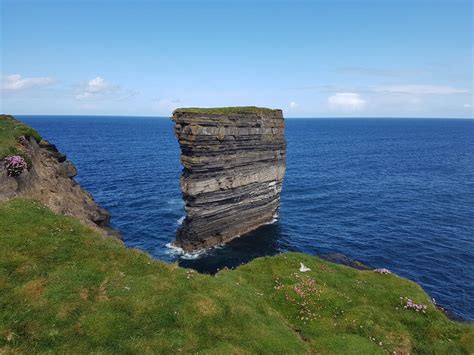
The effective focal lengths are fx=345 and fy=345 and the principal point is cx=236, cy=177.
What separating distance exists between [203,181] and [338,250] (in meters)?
22.9

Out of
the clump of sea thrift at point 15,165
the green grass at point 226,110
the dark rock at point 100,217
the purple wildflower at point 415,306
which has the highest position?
the green grass at point 226,110

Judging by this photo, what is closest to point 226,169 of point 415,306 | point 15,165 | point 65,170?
point 65,170

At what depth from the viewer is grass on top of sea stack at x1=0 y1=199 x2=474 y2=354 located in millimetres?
15664

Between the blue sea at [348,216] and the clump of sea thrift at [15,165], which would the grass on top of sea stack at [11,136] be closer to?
the clump of sea thrift at [15,165]

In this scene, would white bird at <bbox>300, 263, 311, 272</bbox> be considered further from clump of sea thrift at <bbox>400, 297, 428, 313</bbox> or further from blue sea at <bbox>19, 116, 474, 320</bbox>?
blue sea at <bbox>19, 116, 474, 320</bbox>

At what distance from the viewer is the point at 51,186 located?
42.2 m

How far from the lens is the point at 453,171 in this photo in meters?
106

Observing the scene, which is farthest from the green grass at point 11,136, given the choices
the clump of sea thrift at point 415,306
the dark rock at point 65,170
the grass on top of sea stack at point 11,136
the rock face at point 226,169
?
the clump of sea thrift at point 415,306

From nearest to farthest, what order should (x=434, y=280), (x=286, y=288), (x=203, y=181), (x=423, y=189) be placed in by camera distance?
(x=286, y=288)
(x=434, y=280)
(x=203, y=181)
(x=423, y=189)

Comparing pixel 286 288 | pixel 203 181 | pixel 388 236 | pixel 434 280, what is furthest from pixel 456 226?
pixel 286 288

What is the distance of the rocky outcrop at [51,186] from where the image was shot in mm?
31069

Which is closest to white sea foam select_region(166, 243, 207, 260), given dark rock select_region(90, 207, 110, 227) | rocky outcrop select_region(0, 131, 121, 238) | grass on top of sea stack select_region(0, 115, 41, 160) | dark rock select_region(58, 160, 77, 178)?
rocky outcrop select_region(0, 131, 121, 238)

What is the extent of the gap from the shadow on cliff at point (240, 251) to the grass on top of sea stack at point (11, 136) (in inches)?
947

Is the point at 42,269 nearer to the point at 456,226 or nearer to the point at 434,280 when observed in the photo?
the point at 434,280
